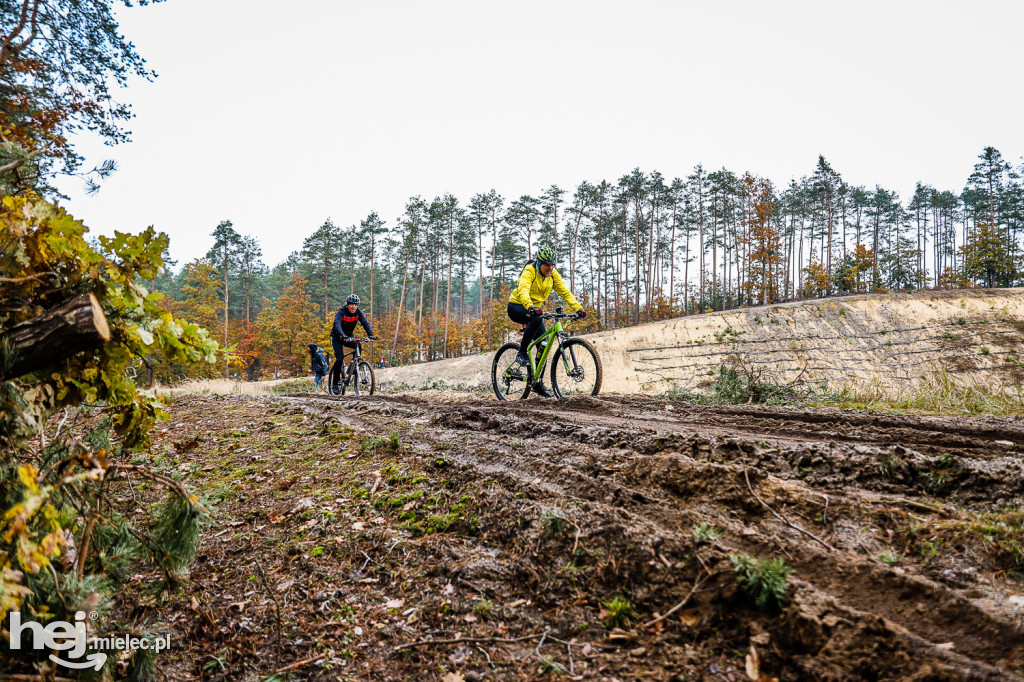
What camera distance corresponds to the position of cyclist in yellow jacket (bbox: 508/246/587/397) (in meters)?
8.38

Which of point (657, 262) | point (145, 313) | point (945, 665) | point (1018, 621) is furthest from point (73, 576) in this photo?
point (657, 262)

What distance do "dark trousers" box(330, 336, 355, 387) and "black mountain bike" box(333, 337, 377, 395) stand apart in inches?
2.4

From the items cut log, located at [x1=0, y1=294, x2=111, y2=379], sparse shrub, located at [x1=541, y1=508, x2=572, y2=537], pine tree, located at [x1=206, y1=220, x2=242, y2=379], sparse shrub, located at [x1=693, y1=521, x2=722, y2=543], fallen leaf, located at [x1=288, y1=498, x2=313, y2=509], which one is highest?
pine tree, located at [x1=206, y1=220, x2=242, y2=379]

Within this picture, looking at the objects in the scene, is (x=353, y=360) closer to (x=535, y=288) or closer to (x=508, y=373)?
(x=508, y=373)

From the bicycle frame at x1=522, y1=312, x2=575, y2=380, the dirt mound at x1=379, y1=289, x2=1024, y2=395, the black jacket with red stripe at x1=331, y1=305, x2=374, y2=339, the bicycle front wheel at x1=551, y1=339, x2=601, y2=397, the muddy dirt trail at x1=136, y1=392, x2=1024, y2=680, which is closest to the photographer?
the muddy dirt trail at x1=136, y1=392, x2=1024, y2=680

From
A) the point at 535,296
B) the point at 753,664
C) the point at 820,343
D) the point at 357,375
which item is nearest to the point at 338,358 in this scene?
the point at 357,375

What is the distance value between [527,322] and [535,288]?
2.11 feet

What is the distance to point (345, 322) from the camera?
12531 millimetres

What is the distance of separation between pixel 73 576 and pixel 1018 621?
345cm

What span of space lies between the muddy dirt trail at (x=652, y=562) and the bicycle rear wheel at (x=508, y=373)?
4524 millimetres

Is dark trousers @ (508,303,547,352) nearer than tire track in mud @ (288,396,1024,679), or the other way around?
tire track in mud @ (288,396,1024,679)

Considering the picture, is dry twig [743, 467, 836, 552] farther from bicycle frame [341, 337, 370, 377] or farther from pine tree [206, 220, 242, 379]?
pine tree [206, 220, 242, 379]

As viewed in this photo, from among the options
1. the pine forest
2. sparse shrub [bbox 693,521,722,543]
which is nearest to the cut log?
sparse shrub [bbox 693,521,722,543]

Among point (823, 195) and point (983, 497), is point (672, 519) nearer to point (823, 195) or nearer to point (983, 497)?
point (983, 497)
